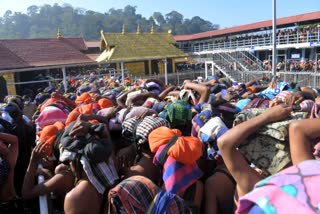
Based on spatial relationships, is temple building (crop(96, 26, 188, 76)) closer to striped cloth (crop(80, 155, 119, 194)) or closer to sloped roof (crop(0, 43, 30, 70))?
sloped roof (crop(0, 43, 30, 70))

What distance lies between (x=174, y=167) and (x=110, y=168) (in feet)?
1.52

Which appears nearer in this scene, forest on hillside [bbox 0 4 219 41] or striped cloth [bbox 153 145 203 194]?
striped cloth [bbox 153 145 203 194]

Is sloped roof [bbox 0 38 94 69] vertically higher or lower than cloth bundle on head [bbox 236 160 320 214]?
higher

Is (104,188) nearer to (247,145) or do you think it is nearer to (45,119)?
(247,145)

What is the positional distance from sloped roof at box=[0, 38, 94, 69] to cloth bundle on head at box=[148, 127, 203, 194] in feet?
49.9

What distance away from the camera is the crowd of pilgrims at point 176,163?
1209 mm

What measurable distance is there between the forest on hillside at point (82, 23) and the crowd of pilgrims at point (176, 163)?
98.9 metres

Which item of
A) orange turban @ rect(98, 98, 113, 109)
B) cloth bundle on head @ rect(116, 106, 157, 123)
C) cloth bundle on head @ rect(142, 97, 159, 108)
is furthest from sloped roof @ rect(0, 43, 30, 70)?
cloth bundle on head @ rect(116, 106, 157, 123)

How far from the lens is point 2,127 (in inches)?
140

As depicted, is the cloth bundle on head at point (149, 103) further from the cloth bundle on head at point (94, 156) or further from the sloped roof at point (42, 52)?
the sloped roof at point (42, 52)

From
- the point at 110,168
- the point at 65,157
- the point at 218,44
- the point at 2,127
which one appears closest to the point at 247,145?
the point at 110,168

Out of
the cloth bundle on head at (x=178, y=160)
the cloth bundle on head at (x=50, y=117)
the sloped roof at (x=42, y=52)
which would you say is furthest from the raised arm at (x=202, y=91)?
the sloped roof at (x=42, y=52)

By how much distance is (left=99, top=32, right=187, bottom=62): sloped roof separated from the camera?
1010 inches

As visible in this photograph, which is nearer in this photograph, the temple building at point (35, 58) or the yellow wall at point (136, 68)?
the temple building at point (35, 58)
